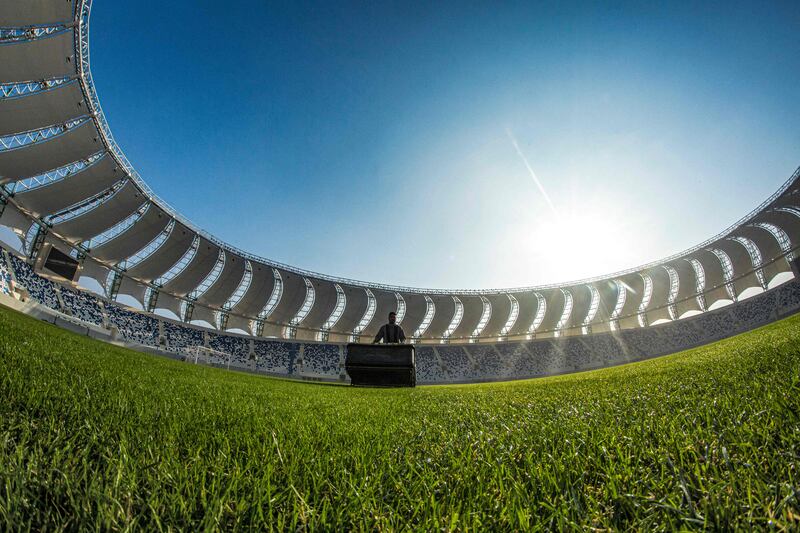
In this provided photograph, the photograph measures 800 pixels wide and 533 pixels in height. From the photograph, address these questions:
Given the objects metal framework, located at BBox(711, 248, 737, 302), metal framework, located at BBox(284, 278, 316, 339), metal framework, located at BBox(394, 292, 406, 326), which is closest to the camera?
metal framework, located at BBox(284, 278, 316, 339)

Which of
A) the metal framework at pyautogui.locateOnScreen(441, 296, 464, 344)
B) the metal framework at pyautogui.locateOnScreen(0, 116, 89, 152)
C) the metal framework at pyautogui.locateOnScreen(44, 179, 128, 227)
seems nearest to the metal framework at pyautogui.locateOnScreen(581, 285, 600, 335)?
the metal framework at pyautogui.locateOnScreen(441, 296, 464, 344)

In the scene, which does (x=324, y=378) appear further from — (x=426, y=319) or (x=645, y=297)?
(x=645, y=297)

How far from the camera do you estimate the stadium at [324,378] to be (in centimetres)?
84

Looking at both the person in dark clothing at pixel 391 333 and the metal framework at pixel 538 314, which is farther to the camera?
the metal framework at pixel 538 314

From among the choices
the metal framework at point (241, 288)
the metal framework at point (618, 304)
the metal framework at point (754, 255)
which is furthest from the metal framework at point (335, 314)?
the metal framework at point (754, 255)

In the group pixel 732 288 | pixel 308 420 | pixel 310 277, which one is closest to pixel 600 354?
pixel 732 288

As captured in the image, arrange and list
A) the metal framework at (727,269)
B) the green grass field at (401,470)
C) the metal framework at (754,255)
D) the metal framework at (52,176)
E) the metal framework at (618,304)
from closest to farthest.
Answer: the green grass field at (401,470)
the metal framework at (52,176)
the metal framework at (754,255)
the metal framework at (727,269)
the metal framework at (618,304)

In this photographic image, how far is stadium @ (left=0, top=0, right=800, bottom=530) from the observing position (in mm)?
839

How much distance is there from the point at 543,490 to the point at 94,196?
38014 mm

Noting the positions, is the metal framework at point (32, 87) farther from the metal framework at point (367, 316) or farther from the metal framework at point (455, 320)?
the metal framework at point (455, 320)

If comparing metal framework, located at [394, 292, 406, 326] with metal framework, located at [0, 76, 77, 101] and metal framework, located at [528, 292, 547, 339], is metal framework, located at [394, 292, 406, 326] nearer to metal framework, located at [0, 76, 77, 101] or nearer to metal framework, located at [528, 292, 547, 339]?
metal framework, located at [528, 292, 547, 339]

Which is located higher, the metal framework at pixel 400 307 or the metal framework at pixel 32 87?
the metal framework at pixel 32 87

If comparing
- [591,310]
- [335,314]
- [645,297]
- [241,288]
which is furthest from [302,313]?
[645,297]

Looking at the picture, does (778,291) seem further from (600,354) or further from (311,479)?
(311,479)
